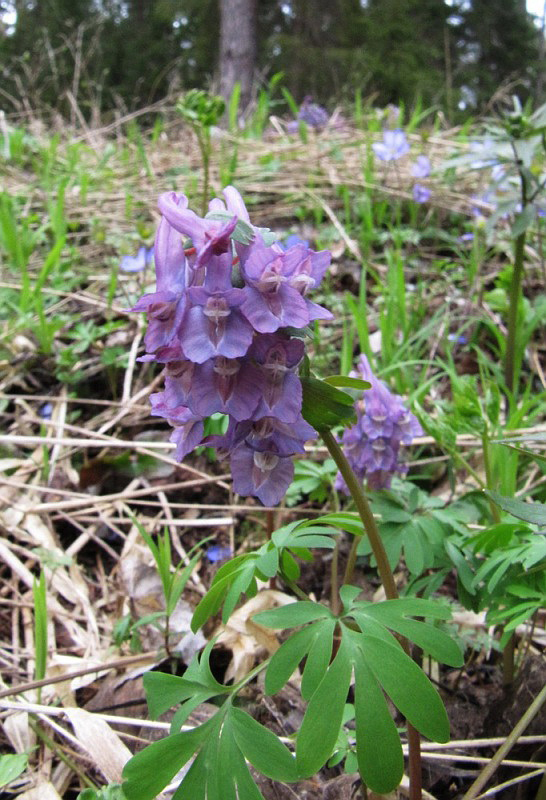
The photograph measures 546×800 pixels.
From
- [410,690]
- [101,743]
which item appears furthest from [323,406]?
[101,743]

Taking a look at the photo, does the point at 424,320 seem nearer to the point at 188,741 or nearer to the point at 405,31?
the point at 188,741

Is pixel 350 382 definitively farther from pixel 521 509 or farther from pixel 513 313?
pixel 513 313

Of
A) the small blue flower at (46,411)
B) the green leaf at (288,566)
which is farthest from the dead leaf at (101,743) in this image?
the small blue flower at (46,411)

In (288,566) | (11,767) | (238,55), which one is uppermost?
(238,55)

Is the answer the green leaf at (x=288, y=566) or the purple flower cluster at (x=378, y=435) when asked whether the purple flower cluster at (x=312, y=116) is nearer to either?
the purple flower cluster at (x=378, y=435)

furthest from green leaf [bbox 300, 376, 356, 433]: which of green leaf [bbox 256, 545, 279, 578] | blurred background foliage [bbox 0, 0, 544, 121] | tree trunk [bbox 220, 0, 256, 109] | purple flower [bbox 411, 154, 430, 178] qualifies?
tree trunk [bbox 220, 0, 256, 109]

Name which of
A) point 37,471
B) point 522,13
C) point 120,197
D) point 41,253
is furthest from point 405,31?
point 37,471
